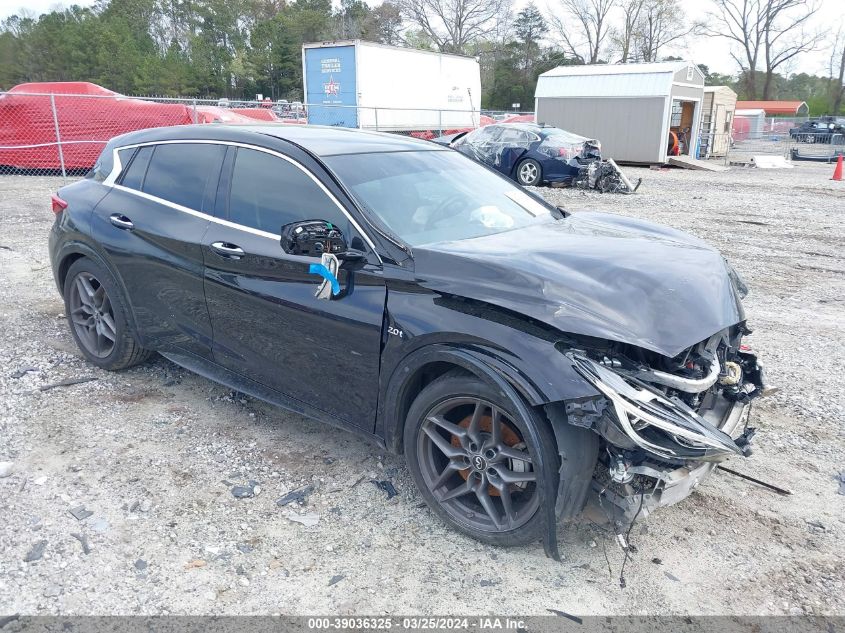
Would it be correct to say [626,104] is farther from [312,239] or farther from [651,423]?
[651,423]

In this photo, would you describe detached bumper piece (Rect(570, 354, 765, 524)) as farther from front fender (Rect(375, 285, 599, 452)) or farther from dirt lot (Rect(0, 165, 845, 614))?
dirt lot (Rect(0, 165, 845, 614))

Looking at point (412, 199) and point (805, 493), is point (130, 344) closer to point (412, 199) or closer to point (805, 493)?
point (412, 199)

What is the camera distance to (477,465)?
2.95m

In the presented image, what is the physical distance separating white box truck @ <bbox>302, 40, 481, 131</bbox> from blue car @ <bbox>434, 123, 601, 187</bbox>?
5503 millimetres

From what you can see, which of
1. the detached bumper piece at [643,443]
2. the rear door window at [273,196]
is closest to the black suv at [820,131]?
the rear door window at [273,196]

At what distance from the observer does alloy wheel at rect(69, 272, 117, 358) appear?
4680 millimetres

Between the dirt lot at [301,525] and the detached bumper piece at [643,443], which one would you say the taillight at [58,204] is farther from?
the detached bumper piece at [643,443]

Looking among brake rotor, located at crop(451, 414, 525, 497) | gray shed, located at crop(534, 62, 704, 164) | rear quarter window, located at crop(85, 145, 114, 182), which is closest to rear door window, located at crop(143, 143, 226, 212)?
rear quarter window, located at crop(85, 145, 114, 182)

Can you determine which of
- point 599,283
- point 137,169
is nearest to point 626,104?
point 137,169

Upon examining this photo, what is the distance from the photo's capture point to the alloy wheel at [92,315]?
15.4ft

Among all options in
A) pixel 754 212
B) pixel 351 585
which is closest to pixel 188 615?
pixel 351 585

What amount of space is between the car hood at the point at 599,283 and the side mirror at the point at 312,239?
0.40m

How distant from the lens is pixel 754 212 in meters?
12.6

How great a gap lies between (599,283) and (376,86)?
22.2m
